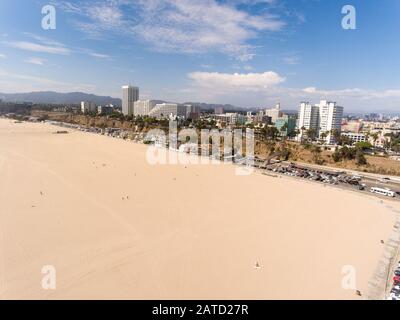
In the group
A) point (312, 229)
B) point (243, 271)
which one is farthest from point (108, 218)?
point (312, 229)

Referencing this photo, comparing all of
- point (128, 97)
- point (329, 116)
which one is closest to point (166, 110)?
point (128, 97)

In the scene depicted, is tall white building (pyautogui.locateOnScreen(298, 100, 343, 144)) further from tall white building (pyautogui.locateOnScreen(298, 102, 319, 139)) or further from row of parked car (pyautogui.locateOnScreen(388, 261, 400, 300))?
row of parked car (pyautogui.locateOnScreen(388, 261, 400, 300))

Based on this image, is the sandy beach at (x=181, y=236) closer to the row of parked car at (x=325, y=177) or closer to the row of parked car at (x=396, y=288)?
the row of parked car at (x=396, y=288)

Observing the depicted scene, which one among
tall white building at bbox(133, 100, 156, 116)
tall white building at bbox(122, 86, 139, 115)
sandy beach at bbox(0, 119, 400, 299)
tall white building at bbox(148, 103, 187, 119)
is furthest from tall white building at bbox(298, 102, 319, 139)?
tall white building at bbox(122, 86, 139, 115)

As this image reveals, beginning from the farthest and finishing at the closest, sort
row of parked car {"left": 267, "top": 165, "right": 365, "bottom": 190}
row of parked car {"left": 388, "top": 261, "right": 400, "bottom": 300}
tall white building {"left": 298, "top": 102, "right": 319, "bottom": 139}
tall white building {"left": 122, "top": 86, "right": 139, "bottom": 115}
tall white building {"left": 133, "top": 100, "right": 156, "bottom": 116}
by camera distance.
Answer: tall white building {"left": 122, "top": 86, "right": 139, "bottom": 115}
tall white building {"left": 133, "top": 100, "right": 156, "bottom": 116}
tall white building {"left": 298, "top": 102, "right": 319, "bottom": 139}
row of parked car {"left": 267, "top": 165, "right": 365, "bottom": 190}
row of parked car {"left": 388, "top": 261, "right": 400, "bottom": 300}

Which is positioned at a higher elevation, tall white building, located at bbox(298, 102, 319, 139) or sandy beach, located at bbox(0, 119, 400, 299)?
tall white building, located at bbox(298, 102, 319, 139)

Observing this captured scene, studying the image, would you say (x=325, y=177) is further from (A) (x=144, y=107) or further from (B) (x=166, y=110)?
(A) (x=144, y=107)

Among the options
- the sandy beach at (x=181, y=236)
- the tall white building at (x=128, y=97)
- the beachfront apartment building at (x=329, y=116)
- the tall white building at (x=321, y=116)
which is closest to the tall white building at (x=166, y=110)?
the tall white building at (x=128, y=97)
